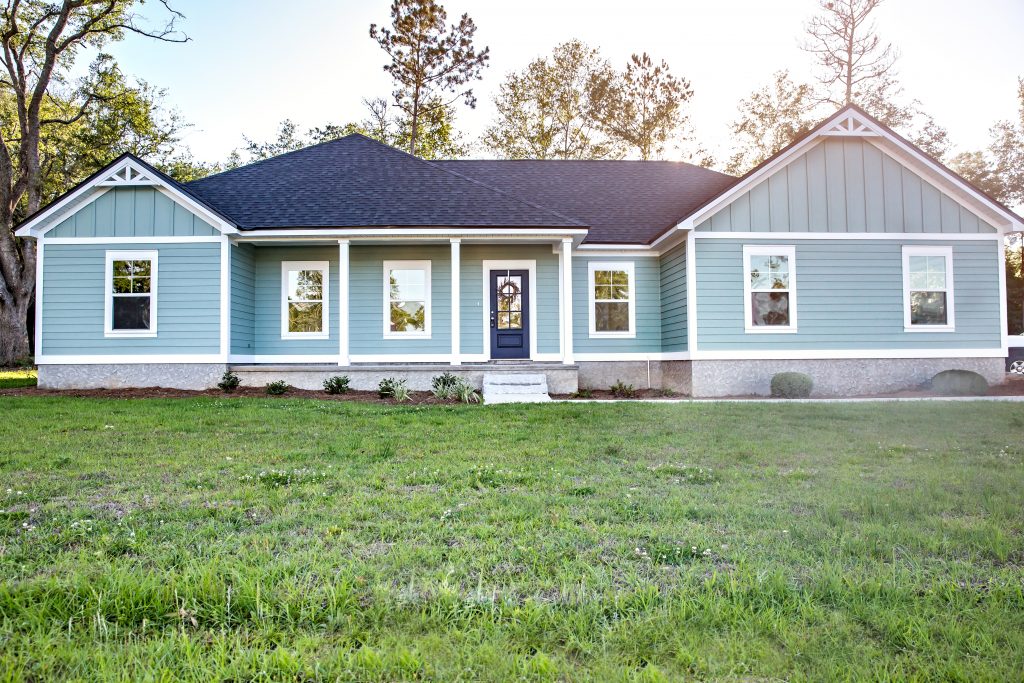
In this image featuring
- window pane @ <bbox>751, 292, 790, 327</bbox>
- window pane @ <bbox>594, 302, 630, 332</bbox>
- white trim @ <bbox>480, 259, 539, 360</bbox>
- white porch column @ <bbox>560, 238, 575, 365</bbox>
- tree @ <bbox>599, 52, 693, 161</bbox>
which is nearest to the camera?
window pane @ <bbox>751, 292, 790, 327</bbox>

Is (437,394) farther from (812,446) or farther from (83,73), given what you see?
(83,73)

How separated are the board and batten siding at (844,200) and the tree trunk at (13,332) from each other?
2157 cm

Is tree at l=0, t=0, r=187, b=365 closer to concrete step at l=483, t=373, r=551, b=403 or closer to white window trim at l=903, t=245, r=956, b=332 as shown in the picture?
concrete step at l=483, t=373, r=551, b=403

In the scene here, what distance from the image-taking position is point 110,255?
1293 cm

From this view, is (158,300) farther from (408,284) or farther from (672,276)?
(672,276)

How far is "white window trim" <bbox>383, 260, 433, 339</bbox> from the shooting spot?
14.2 m

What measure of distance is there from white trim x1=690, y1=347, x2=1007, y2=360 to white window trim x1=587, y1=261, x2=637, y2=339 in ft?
8.41

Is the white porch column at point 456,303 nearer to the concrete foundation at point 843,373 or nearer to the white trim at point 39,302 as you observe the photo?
the concrete foundation at point 843,373

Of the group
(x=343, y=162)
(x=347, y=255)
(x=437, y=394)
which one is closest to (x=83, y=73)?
(x=343, y=162)

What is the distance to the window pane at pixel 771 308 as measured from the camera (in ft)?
42.8

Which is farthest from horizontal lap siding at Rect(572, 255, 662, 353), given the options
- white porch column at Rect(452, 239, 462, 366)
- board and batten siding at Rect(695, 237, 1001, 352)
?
white porch column at Rect(452, 239, 462, 366)

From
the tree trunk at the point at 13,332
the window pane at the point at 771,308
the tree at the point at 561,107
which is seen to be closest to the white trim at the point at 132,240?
the tree trunk at the point at 13,332

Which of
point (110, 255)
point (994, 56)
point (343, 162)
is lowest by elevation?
point (110, 255)

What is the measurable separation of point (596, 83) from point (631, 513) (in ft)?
94.4
